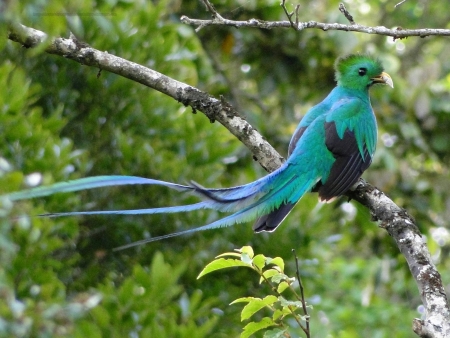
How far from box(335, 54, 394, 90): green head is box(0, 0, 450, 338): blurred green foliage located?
74 centimetres

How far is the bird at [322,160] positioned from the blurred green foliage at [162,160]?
61cm

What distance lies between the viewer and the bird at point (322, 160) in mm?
2295

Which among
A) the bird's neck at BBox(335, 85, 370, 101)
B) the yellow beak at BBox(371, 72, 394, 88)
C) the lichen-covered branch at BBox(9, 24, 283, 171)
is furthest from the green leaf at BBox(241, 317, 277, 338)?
the yellow beak at BBox(371, 72, 394, 88)

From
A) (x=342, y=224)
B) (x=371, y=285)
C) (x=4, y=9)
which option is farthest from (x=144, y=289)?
(x=371, y=285)

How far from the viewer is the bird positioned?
2.29 metres

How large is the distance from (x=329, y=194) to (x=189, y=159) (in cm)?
112

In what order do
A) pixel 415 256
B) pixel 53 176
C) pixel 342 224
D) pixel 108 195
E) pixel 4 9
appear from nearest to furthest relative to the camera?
pixel 4 9
pixel 415 256
pixel 53 176
pixel 108 195
pixel 342 224

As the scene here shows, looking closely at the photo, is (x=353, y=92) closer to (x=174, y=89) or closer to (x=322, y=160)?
(x=322, y=160)

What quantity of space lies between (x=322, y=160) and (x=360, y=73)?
76 cm

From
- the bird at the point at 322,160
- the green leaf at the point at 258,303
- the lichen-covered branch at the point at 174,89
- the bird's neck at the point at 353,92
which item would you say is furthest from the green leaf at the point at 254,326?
the bird's neck at the point at 353,92

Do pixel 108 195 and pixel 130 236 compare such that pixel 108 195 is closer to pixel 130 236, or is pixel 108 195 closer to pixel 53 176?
pixel 130 236

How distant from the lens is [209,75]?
4.27 m

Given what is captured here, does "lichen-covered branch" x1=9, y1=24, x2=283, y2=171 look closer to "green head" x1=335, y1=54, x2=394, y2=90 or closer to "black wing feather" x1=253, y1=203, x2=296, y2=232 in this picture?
"black wing feather" x1=253, y1=203, x2=296, y2=232

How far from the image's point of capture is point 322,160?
9.88 ft
